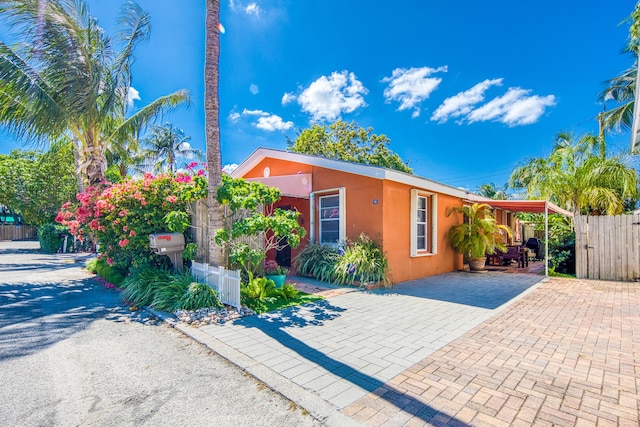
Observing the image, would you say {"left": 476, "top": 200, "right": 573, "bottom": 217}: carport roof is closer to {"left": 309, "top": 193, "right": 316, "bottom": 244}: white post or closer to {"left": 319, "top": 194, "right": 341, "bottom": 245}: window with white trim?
{"left": 319, "top": 194, "right": 341, "bottom": 245}: window with white trim

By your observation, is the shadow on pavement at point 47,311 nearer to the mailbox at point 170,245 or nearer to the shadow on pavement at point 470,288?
the mailbox at point 170,245

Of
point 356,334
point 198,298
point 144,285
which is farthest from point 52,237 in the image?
point 356,334

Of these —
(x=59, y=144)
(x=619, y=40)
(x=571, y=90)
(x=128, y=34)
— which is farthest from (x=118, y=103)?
(x=619, y=40)

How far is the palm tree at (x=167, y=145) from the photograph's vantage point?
27.3 meters

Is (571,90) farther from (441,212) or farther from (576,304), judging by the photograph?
(576,304)

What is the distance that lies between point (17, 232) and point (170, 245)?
37.6 metres

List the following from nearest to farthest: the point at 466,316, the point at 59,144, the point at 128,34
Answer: the point at 466,316 → the point at 128,34 → the point at 59,144

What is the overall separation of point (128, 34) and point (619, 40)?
22027 mm

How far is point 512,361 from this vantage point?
3842 mm

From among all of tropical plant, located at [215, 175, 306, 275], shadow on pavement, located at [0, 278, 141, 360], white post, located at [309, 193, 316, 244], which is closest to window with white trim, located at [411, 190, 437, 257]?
white post, located at [309, 193, 316, 244]

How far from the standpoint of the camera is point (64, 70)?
9.05 metres

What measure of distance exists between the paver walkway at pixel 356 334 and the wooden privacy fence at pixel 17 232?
40076 mm

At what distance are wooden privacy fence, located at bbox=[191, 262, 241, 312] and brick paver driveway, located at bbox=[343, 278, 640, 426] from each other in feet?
11.8

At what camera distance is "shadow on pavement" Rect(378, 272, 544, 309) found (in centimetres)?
721
